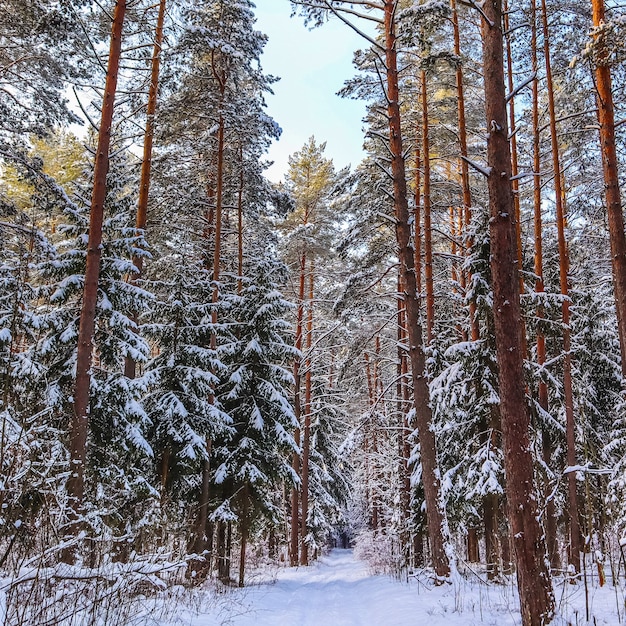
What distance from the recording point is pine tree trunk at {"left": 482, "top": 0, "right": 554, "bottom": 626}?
5.18 m

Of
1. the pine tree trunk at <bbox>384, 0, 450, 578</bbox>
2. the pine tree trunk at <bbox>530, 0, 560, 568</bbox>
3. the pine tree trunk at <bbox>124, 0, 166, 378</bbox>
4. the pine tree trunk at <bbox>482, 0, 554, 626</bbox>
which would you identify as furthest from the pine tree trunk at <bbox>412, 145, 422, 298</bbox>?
the pine tree trunk at <bbox>482, 0, 554, 626</bbox>

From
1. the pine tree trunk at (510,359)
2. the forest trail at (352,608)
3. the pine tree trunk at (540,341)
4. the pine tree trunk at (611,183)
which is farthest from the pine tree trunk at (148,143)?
the pine tree trunk at (611,183)

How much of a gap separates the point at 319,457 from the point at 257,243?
41.2ft

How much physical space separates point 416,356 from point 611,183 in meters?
5.25

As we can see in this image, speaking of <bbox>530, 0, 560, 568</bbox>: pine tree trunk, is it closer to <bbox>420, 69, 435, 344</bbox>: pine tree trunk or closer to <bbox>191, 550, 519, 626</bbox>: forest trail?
<bbox>420, 69, 435, 344</bbox>: pine tree trunk

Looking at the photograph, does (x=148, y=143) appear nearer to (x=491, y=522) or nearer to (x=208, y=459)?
(x=208, y=459)

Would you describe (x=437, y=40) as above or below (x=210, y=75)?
above

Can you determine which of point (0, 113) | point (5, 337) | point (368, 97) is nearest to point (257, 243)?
point (368, 97)

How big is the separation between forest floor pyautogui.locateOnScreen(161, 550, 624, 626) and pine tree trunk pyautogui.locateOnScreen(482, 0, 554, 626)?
0.36m

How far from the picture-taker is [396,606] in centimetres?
838

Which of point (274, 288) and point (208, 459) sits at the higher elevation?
point (274, 288)

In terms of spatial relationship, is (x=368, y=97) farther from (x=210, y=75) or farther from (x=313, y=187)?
(x=313, y=187)

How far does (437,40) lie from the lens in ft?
45.3

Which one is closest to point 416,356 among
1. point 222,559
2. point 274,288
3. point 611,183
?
point 611,183
